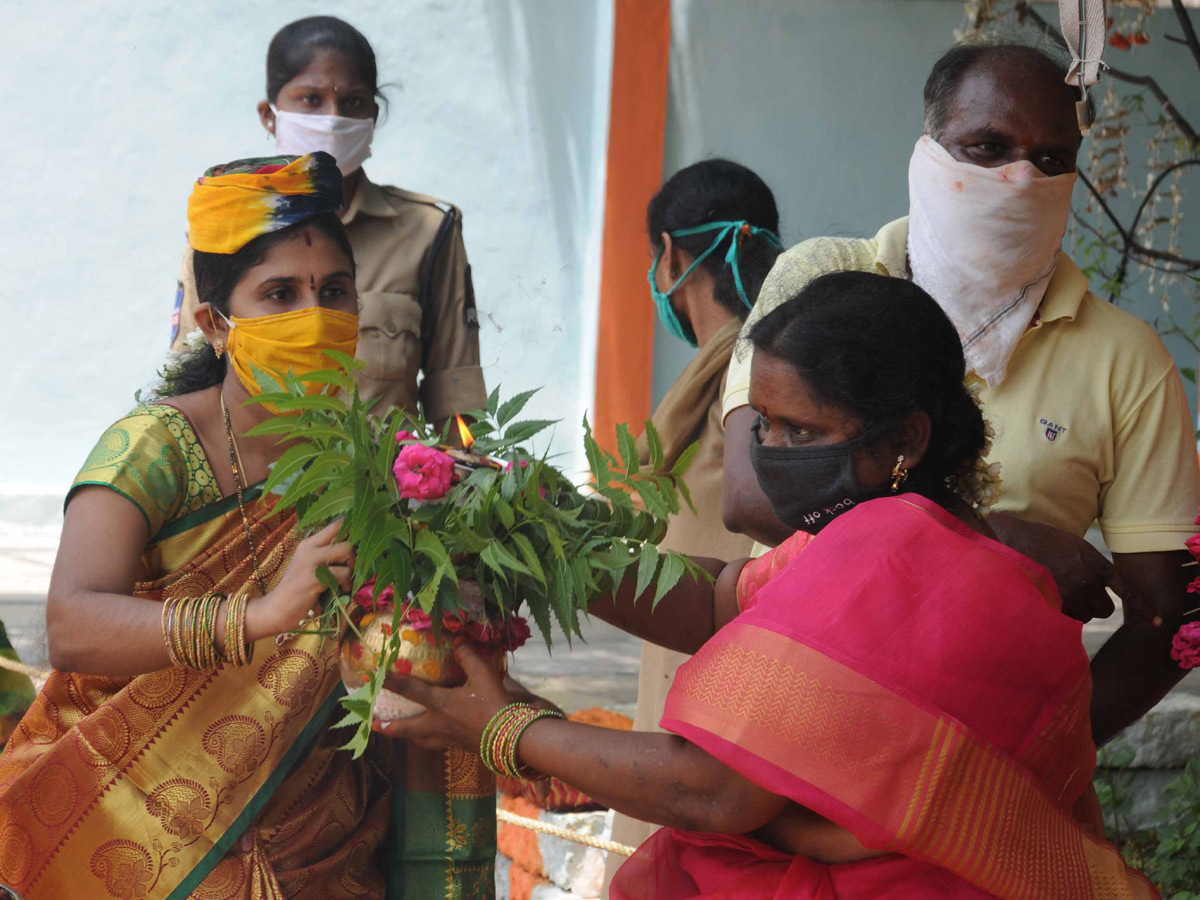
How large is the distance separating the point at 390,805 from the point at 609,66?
204 inches

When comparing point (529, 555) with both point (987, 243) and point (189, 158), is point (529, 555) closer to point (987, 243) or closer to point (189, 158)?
point (987, 243)

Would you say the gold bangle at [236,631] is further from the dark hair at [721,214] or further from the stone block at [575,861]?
the stone block at [575,861]

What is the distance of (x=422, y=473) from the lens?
1.95 m

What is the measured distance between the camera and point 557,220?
7.06 meters

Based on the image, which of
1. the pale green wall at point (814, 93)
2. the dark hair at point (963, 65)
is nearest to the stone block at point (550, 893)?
the dark hair at point (963, 65)

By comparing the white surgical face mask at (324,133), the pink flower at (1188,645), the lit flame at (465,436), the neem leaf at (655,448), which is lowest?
the pink flower at (1188,645)

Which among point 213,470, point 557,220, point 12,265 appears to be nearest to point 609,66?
point 557,220

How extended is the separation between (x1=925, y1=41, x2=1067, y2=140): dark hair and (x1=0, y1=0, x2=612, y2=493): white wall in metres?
4.38

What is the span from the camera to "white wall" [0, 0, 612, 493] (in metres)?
6.61

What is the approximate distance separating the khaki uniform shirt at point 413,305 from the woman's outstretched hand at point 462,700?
198 centimetres

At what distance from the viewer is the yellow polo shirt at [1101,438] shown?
2.48 meters

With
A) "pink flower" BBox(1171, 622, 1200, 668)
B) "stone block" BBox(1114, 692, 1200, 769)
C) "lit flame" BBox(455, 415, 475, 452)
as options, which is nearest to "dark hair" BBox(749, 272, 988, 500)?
"lit flame" BBox(455, 415, 475, 452)

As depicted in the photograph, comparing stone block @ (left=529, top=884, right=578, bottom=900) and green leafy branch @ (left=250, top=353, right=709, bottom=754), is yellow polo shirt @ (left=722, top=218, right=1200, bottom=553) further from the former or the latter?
stone block @ (left=529, top=884, right=578, bottom=900)

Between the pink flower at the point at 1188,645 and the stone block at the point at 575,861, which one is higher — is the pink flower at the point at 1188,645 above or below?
above
